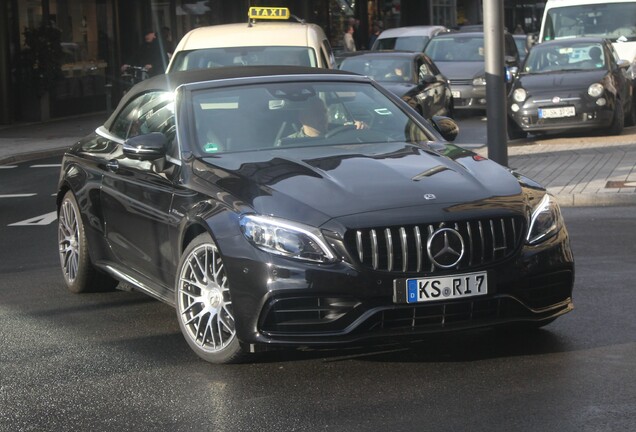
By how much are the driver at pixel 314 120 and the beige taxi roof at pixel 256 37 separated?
7.30m

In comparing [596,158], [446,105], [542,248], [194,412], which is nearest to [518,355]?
[542,248]

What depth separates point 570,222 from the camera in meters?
11.4

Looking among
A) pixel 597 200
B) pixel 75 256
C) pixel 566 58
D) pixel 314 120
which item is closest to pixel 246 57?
pixel 597 200

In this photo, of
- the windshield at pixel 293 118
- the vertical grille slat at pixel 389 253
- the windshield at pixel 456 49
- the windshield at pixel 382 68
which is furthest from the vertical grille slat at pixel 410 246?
the windshield at pixel 456 49

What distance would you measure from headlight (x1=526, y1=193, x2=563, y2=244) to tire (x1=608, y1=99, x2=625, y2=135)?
13.5m

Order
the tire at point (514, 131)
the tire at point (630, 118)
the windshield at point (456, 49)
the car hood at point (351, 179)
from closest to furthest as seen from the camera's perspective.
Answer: the car hood at point (351, 179)
the tire at point (514, 131)
the tire at point (630, 118)
the windshield at point (456, 49)

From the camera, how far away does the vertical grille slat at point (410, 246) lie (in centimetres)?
595

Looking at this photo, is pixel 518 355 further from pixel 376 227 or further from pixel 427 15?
pixel 427 15

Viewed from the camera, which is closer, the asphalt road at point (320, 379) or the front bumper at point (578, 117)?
the asphalt road at point (320, 379)

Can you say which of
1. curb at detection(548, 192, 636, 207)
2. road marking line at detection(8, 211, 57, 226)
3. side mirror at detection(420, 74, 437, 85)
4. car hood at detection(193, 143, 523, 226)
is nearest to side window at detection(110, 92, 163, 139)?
car hood at detection(193, 143, 523, 226)

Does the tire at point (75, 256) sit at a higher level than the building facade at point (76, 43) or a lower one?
lower

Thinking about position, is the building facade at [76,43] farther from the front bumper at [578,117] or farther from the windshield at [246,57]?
the windshield at [246,57]

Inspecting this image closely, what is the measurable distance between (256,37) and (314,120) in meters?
7.76

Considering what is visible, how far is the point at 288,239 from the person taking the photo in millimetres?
6012
